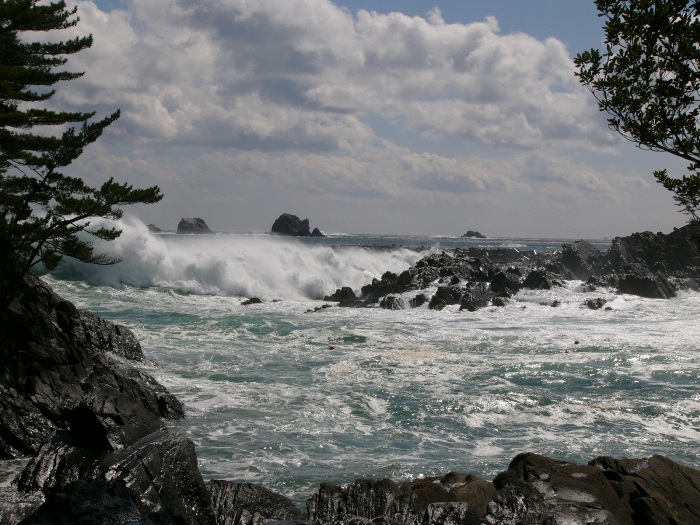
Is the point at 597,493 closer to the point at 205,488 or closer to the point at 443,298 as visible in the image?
the point at 205,488

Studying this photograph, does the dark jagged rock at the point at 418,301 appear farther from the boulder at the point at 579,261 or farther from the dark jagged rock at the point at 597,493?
the dark jagged rock at the point at 597,493

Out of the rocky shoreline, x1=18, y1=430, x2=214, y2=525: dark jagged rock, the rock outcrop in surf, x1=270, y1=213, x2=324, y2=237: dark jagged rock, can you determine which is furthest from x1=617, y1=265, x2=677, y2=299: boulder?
x1=270, y1=213, x2=324, y2=237: dark jagged rock

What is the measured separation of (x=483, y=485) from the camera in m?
8.70

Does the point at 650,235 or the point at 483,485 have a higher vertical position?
the point at 650,235

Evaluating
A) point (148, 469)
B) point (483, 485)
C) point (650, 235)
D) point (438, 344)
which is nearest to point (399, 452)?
point (483, 485)

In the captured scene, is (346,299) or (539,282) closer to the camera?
(346,299)

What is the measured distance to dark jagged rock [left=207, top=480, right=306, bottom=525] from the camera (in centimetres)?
824

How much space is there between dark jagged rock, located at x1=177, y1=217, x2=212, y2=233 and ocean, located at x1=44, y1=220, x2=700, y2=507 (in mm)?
134540

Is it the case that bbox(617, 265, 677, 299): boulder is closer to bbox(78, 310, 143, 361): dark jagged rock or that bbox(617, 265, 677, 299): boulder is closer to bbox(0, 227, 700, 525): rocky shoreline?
bbox(78, 310, 143, 361): dark jagged rock

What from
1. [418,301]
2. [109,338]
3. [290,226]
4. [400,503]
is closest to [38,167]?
→ [109,338]

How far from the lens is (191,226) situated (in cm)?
17350

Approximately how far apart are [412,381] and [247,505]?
33.8 feet

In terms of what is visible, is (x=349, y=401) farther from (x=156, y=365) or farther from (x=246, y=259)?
(x=246, y=259)

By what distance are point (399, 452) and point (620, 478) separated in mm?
4369
